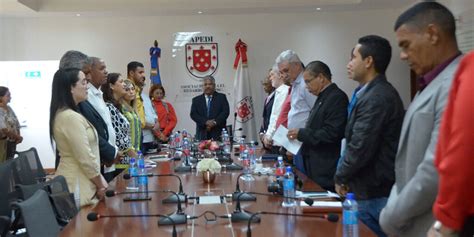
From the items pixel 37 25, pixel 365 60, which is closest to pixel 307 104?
pixel 365 60

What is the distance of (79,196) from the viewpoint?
349cm

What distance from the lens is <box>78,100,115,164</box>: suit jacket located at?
4219mm

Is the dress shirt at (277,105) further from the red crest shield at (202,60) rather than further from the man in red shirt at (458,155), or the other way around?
the man in red shirt at (458,155)

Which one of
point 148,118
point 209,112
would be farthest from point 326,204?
point 209,112

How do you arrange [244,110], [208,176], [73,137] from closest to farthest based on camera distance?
1. [73,137]
2. [208,176]
3. [244,110]

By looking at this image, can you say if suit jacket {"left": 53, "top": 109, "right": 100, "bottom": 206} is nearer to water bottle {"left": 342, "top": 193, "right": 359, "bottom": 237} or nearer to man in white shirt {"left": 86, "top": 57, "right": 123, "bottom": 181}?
man in white shirt {"left": 86, "top": 57, "right": 123, "bottom": 181}

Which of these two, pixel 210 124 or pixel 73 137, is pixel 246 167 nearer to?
pixel 73 137

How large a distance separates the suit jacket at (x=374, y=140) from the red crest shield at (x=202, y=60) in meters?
7.36

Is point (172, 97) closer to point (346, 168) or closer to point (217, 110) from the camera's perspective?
point (217, 110)

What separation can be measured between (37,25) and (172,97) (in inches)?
112

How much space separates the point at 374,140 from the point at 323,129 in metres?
1.17

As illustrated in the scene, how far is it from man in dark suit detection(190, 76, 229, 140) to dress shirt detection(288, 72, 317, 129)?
3.76 meters

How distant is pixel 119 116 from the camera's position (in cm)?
509

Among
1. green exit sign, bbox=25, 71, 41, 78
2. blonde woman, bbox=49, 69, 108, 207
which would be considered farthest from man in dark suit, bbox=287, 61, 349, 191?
green exit sign, bbox=25, 71, 41, 78
